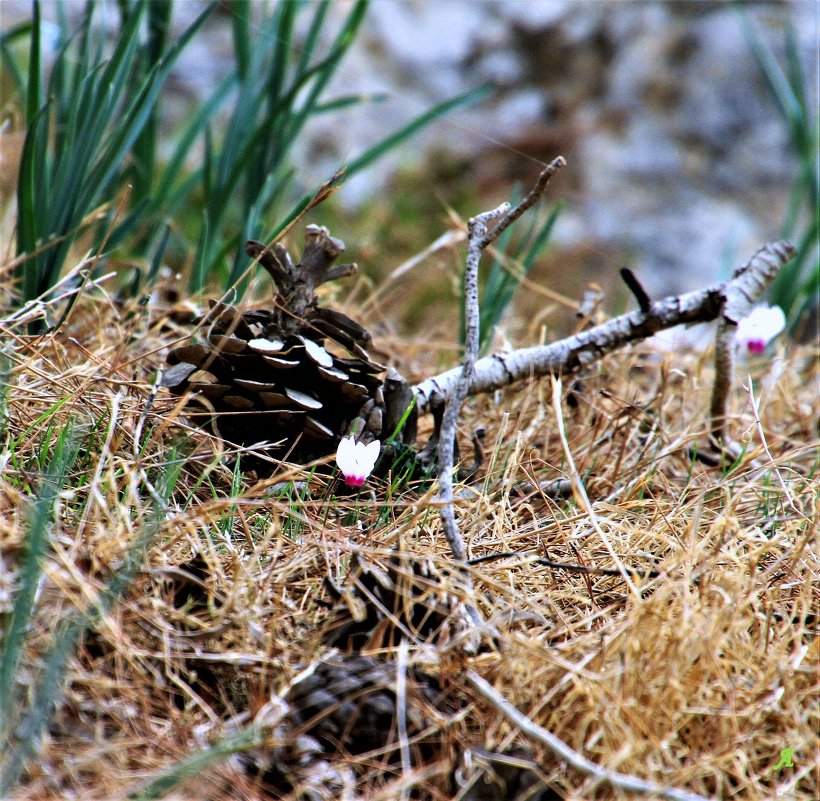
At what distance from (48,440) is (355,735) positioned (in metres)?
0.45

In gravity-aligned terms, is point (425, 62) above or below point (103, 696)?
above

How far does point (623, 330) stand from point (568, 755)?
0.70m

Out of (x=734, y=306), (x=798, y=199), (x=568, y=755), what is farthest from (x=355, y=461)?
(x=798, y=199)

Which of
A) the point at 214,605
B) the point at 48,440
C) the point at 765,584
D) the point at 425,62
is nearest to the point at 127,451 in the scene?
the point at 48,440

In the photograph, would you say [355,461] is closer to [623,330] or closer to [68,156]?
[623,330]

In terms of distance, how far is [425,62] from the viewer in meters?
3.38

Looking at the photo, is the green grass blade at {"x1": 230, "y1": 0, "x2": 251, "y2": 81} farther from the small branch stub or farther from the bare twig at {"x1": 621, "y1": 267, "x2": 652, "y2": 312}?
the bare twig at {"x1": 621, "y1": 267, "x2": 652, "y2": 312}

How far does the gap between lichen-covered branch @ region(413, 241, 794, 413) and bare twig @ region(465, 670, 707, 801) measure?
0.50 meters

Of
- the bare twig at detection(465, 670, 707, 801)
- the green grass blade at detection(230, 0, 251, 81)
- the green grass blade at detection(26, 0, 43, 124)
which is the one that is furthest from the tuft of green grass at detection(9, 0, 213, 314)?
the bare twig at detection(465, 670, 707, 801)

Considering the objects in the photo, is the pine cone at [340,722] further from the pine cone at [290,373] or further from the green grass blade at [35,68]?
the green grass blade at [35,68]

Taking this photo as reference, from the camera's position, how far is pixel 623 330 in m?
1.11

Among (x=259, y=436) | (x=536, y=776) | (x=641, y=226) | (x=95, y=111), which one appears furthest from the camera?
(x=641, y=226)

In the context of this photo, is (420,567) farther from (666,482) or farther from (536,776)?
(666,482)

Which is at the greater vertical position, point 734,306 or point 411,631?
point 734,306
